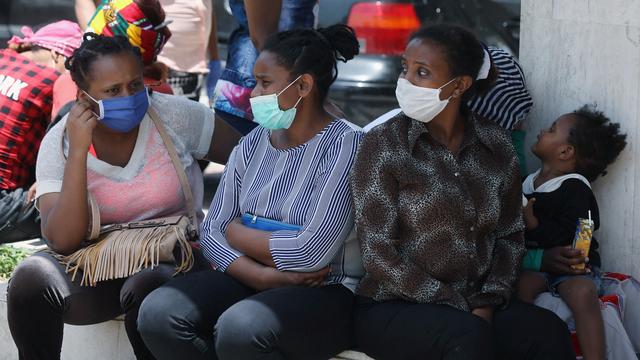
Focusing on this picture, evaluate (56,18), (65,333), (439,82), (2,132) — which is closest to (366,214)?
(439,82)

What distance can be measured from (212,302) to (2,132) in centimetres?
207

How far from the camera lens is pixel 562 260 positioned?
3992 millimetres

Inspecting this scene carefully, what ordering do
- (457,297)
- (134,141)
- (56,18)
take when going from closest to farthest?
(457,297), (134,141), (56,18)

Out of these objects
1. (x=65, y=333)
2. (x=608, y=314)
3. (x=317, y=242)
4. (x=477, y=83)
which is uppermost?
(x=477, y=83)

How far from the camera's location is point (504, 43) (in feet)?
22.4

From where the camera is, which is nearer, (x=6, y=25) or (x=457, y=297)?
(x=457, y=297)

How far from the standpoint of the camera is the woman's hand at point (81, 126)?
13.8ft

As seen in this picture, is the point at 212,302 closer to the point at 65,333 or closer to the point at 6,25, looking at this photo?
the point at 65,333

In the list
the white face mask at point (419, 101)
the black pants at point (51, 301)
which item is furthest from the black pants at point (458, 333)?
the black pants at point (51, 301)

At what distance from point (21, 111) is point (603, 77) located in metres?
2.84

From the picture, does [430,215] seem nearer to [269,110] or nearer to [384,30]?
[269,110]


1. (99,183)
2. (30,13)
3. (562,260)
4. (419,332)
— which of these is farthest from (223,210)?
(30,13)

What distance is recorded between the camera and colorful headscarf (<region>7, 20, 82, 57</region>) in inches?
226

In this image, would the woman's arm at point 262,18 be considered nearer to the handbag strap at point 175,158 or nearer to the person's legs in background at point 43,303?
the handbag strap at point 175,158
